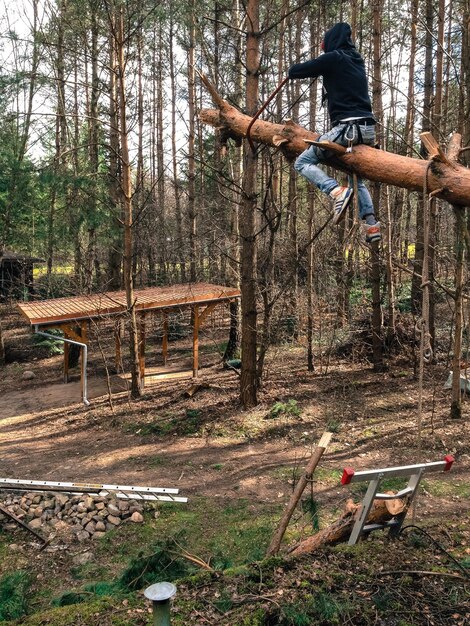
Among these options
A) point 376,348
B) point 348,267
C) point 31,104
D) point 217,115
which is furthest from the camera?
point 31,104

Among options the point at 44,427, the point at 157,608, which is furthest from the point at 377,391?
the point at 157,608

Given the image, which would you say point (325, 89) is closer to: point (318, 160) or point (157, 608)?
point (318, 160)

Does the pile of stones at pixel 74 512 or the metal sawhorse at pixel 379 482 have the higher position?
the metal sawhorse at pixel 379 482

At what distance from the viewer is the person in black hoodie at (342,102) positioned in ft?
14.3

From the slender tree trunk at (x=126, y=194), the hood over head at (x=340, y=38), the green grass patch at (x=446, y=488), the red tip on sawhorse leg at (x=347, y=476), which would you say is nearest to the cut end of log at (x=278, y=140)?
the hood over head at (x=340, y=38)

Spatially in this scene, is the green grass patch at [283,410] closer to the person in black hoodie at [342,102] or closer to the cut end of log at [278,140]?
the person in black hoodie at [342,102]

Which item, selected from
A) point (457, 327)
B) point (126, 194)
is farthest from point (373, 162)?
point (126, 194)

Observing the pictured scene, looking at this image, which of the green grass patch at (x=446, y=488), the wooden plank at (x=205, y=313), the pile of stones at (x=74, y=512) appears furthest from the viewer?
the wooden plank at (x=205, y=313)

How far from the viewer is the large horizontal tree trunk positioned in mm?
3561

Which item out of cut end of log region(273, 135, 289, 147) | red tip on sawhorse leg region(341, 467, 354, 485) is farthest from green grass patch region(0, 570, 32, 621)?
cut end of log region(273, 135, 289, 147)

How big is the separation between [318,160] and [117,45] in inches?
354

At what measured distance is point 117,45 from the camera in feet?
37.9

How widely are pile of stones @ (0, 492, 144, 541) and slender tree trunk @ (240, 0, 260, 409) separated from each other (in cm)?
439

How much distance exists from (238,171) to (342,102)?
38.3 feet
